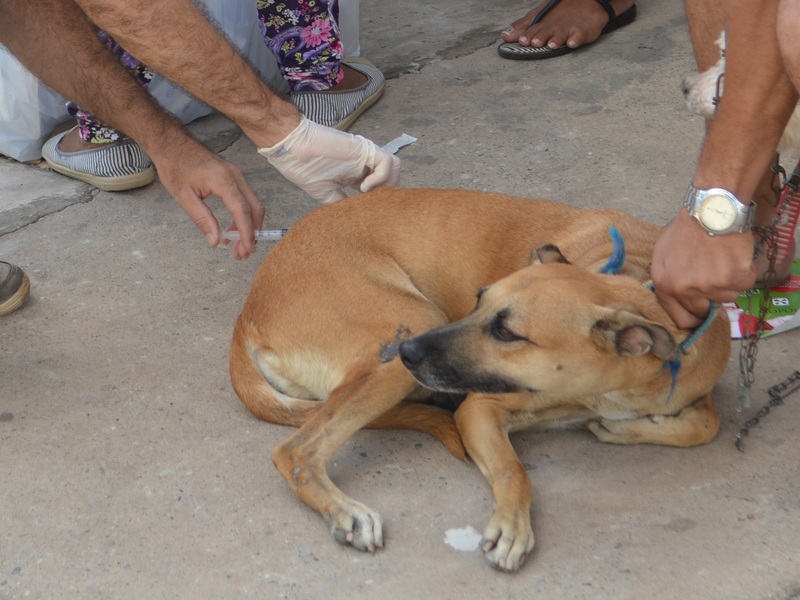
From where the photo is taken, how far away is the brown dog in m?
2.30

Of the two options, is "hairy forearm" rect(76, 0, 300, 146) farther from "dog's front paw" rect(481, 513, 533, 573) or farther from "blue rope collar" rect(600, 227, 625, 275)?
"dog's front paw" rect(481, 513, 533, 573)

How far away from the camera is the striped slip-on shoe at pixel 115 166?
416cm

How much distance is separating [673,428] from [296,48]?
2.66 meters

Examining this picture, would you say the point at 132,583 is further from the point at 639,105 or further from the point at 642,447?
the point at 639,105

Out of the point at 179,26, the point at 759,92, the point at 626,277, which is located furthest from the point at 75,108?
the point at 759,92

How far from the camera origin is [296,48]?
4371 millimetres

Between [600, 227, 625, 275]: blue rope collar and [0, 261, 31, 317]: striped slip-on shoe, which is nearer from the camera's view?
[600, 227, 625, 275]: blue rope collar

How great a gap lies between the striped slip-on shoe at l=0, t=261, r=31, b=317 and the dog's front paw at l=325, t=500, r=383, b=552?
164cm

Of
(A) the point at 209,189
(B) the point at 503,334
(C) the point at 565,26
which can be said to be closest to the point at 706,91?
(B) the point at 503,334

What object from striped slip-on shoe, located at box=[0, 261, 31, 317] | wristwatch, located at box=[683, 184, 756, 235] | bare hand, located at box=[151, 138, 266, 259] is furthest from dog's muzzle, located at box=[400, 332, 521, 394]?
striped slip-on shoe, located at box=[0, 261, 31, 317]

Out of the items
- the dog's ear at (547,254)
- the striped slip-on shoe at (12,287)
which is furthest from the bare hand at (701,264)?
the striped slip-on shoe at (12,287)

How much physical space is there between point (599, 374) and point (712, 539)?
0.48 m

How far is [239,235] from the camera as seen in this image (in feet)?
10.1

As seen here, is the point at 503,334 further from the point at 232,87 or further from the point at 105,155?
the point at 105,155
